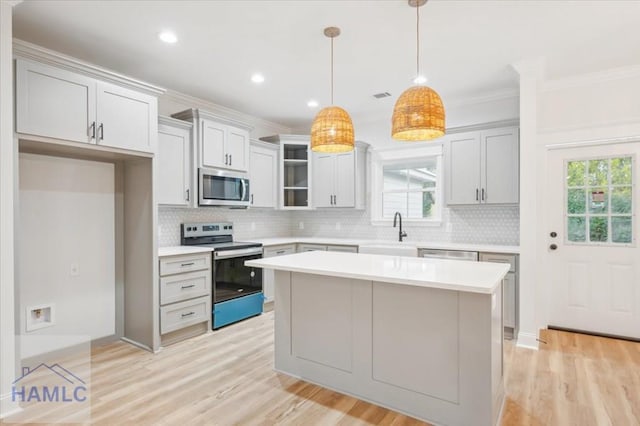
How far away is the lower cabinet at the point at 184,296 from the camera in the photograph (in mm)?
3402

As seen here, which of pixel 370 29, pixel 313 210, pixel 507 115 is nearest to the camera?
pixel 370 29

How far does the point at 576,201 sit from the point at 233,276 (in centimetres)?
393

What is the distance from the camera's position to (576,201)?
3838 millimetres

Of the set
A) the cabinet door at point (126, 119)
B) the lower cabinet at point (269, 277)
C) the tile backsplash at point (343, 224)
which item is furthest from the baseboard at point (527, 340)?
the cabinet door at point (126, 119)

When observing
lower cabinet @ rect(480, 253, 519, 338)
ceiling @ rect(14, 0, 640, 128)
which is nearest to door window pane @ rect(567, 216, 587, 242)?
lower cabinet @ rect(480, 253, 519, 338)

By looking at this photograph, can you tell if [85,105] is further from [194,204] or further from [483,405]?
[483,405]

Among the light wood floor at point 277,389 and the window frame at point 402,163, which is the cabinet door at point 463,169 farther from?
the light wood floor at point 277,389

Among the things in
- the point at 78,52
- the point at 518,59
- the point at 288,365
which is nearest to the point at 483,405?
the point at 288,365

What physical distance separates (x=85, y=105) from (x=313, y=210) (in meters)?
3.41

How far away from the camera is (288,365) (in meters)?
2.82

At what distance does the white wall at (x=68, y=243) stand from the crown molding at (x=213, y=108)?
1206mm

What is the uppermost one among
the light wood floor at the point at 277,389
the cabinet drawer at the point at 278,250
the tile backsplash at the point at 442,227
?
the tile backsplash at the point at 442,227

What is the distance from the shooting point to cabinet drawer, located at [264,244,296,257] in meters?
4.62

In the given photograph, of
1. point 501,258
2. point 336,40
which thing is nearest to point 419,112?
point 336,40
